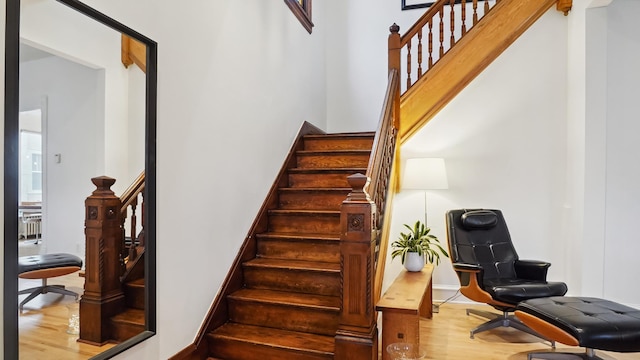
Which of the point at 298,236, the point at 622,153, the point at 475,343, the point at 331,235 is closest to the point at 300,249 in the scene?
the point at 298,236

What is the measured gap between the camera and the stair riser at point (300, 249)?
302 cm

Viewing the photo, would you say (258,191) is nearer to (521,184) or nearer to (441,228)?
(441,228)

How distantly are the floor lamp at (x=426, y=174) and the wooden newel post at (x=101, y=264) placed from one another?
2.66 meters

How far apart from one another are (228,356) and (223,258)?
65 centimetres

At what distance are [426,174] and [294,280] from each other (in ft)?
5.58

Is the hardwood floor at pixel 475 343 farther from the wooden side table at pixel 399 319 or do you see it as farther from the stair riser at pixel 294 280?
the stair riser at pixel 294 280

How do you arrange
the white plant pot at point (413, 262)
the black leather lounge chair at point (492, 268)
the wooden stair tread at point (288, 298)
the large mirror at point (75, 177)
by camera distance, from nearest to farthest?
1. the large mirror at point (75, 177)
2. the wooden stair tread at point (288, 298)
3. the black leather lounge chair at point (492, 268)
4. the white plant pot at point (413, 262)

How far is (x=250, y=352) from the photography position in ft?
7.95

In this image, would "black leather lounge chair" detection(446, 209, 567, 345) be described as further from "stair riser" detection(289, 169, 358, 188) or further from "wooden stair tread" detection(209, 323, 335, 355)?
"wooden stair tread" detection(209, 323, 335, 355)

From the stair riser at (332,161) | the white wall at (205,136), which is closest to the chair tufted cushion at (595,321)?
the stair riser at (332,161)

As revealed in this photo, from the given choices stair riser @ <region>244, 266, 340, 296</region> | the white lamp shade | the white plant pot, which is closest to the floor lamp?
the white lamp shade

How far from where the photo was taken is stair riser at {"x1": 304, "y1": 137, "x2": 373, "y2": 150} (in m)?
4.22

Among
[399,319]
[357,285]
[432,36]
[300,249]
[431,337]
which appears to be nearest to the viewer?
[357,285]

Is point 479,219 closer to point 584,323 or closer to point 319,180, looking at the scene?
point 584,323
